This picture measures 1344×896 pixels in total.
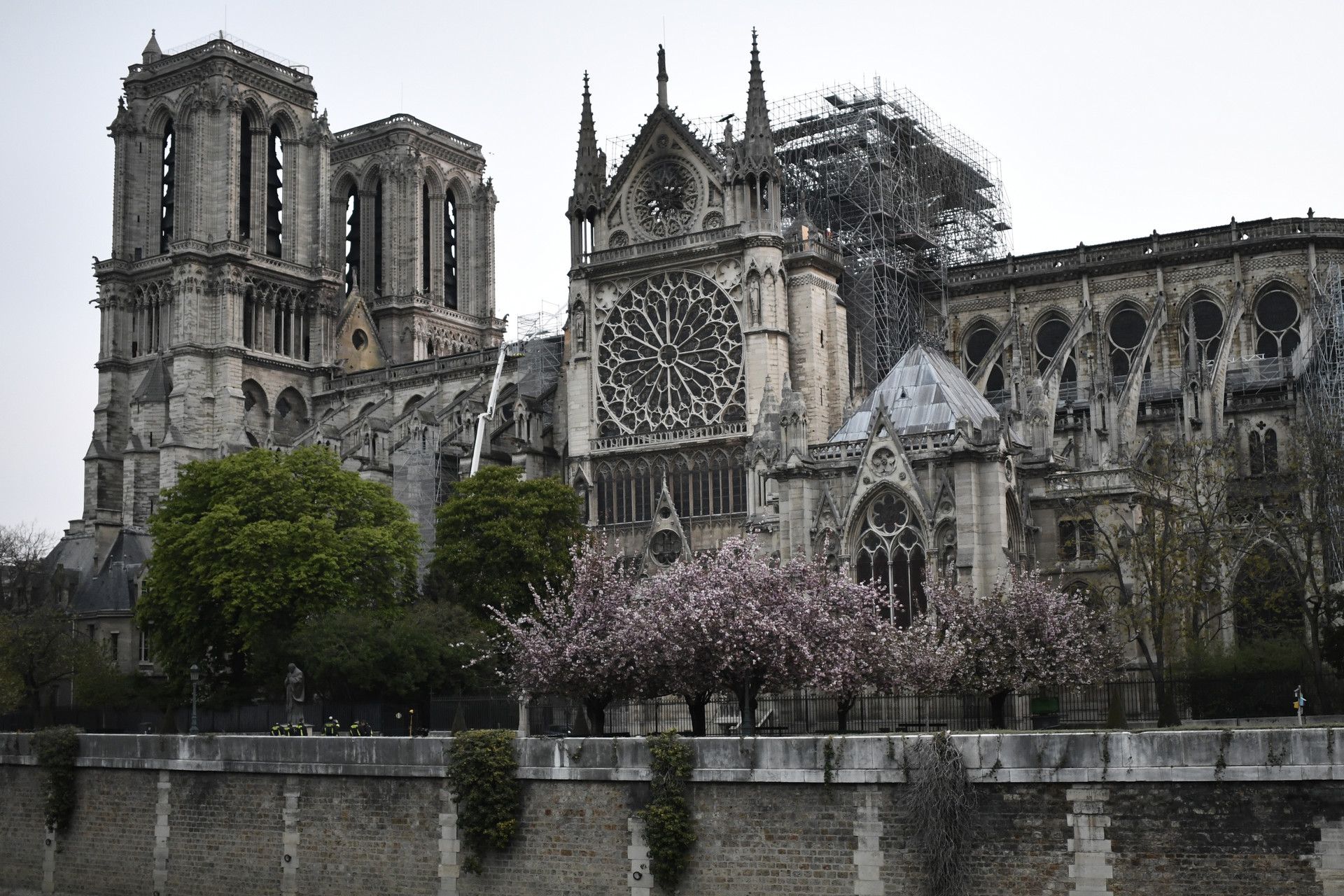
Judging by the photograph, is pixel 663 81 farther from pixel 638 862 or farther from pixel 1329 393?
pixel 638 862

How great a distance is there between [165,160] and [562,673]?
188 ft

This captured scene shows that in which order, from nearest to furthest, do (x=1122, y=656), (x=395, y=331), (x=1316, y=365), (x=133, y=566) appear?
(x=1122, y=656) → (x=1316, y=365) → (x=133, y=566) → (x=395, y=331)

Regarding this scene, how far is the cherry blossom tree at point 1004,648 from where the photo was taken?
31.2 metres

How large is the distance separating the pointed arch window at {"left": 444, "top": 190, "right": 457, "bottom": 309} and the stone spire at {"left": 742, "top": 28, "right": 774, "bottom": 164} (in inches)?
1468

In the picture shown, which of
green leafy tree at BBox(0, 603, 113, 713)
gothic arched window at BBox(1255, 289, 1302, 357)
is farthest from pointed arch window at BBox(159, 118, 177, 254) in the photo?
gothic arched window at BBox(1255, 289, 1302, 357)

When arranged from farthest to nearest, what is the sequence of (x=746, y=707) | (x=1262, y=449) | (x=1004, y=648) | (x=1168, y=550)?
1. (x=1262, y=449)
2. (x=1168, y=550)
3. (x=1004, y=648)
4. (x=746, y=707)

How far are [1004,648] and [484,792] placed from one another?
10.8m

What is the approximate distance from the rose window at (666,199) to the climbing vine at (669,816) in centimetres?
3328

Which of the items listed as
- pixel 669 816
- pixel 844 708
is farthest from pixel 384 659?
pixel 669 816

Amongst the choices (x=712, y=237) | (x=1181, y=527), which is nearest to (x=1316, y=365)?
(x=1181, y=527)

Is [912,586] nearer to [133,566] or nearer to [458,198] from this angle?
[133,566]

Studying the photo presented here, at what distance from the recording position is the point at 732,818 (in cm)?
2459

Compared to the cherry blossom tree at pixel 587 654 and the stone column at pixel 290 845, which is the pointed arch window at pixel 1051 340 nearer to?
the cherry blossom tree at pixel 587 654

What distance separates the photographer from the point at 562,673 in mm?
31094
